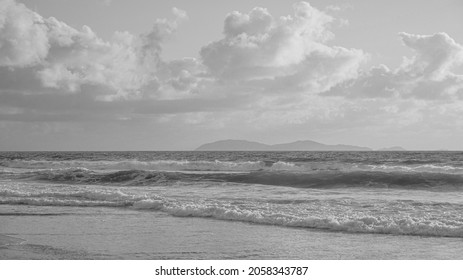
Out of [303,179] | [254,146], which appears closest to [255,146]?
[254,146]

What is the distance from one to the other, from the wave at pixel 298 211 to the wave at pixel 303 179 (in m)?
7.44

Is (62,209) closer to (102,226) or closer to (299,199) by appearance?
(102,226)

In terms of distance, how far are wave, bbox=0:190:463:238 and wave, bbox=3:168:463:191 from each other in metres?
7.44

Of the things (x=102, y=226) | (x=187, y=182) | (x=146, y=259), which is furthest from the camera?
(x=187, y=182)

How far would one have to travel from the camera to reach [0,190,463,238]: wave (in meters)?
10.6

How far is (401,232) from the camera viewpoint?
10.4 m

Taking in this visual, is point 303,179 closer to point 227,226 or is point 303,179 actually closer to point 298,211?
point 298,211

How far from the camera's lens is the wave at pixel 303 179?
72.1ft

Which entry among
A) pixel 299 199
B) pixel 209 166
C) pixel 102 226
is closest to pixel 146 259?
pixel 102 226

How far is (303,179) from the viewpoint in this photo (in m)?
24.6

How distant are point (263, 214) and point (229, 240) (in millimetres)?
2798

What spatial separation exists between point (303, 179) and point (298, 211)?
11715 millimetres

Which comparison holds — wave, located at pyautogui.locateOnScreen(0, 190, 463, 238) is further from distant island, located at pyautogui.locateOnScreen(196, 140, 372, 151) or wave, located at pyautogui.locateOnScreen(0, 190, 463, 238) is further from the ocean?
distant island, located at pyautogui.locateOnScreen(196, 140, 372, 151)
